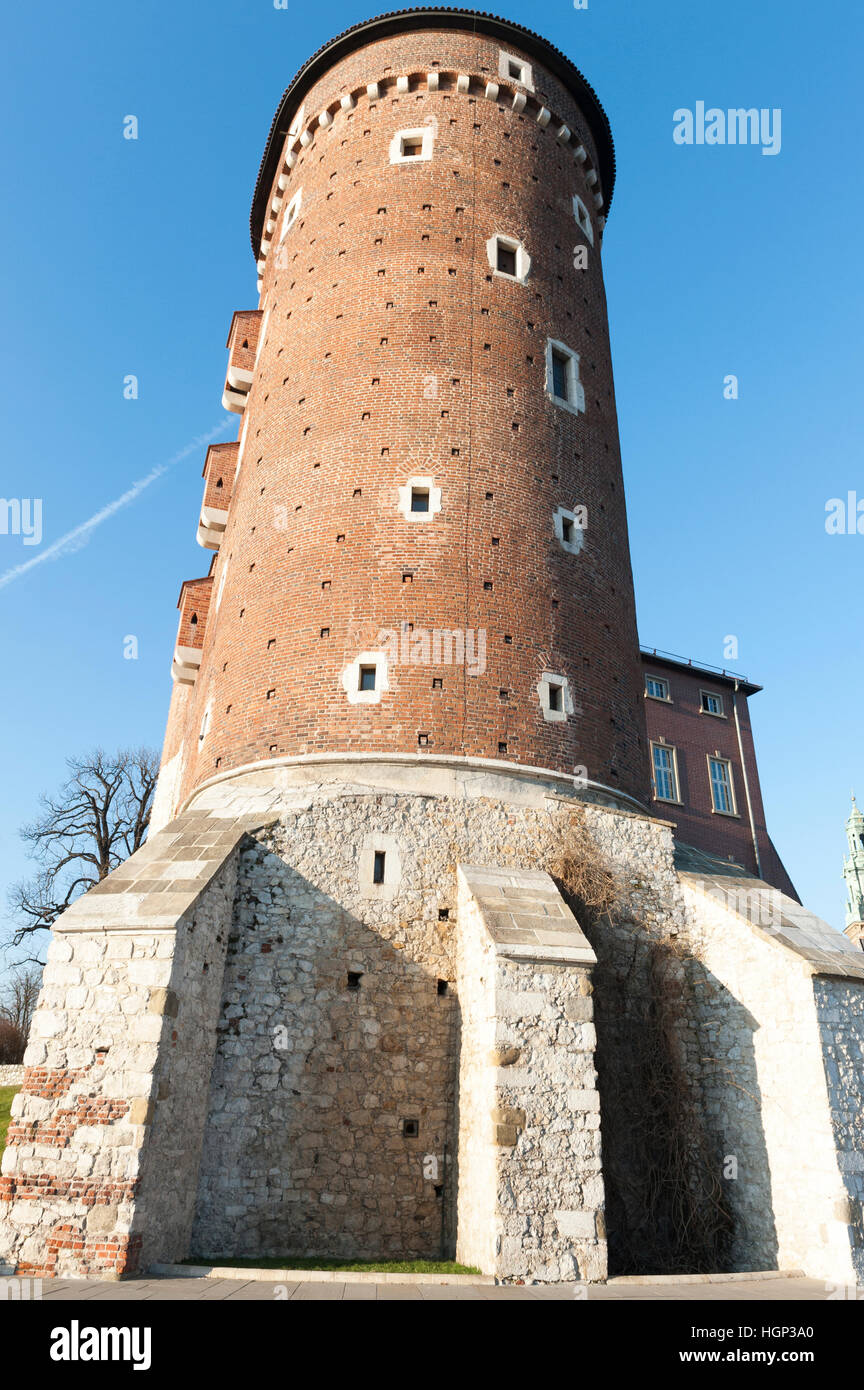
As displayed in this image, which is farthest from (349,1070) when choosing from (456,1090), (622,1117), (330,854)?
(622,1117)

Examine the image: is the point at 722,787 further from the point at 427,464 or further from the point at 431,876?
the point at 431,876

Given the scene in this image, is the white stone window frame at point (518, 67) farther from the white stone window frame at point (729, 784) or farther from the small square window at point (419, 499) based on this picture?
the white stone window frame at point (729, 784)

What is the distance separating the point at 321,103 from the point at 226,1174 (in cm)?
2166

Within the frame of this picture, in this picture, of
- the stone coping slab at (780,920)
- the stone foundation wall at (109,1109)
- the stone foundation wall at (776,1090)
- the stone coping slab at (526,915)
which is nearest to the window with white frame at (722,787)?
the stone coping slab at (780,920)

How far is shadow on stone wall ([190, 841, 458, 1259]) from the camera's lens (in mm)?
10859

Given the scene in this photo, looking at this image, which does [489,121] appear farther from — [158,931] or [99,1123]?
[99,1123]

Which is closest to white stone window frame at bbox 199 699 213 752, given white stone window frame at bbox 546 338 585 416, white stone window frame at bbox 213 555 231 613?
white stone window frame at bbox 213 555 231 613

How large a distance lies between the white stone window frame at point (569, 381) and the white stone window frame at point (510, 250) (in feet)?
4.73

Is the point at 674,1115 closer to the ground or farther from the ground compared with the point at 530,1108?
farther from the ground

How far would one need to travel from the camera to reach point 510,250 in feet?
61.0

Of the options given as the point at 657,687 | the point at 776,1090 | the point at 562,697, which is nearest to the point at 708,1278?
the point at 776,1090

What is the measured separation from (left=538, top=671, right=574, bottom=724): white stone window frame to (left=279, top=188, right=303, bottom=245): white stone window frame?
40.7 feet

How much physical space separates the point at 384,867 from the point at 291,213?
15.7 meters

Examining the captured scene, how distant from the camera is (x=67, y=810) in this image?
3325 cm
